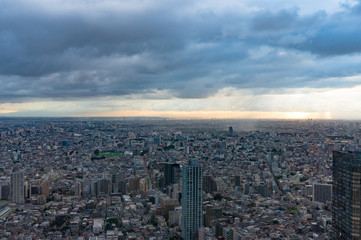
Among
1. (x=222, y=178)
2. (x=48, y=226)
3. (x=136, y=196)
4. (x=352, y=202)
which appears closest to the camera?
(x=352, y=202)

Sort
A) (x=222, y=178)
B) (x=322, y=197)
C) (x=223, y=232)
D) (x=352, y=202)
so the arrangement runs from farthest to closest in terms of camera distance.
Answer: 1. (x=222, y=178)
2. (x=322, y=197)
3. (x=223, y=232)
4. (x=352, y=202)

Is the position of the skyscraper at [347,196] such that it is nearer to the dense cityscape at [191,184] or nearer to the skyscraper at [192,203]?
the dense cityscape at [191,184]

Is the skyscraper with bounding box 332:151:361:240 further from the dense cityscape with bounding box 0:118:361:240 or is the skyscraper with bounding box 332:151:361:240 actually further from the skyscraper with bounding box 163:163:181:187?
the skyscraper with bounding box 163:163:181:187

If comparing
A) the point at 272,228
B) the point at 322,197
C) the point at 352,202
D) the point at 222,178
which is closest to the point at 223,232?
the point at 272,228

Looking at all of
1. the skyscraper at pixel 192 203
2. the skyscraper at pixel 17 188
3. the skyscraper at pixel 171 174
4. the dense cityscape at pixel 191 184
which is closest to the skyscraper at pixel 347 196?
the dense cityscape at pixel 191 184

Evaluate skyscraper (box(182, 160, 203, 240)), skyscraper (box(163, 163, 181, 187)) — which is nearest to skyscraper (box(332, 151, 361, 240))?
skyscraper (box(182, 160, 203, 240))

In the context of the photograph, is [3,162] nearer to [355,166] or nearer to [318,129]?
[318,129]
